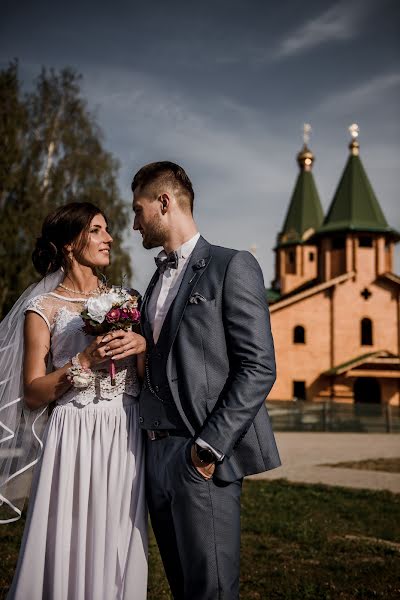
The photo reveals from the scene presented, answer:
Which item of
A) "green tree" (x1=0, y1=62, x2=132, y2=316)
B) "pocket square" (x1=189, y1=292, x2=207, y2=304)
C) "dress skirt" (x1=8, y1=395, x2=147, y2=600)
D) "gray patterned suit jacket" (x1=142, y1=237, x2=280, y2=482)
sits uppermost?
"green tree" (x1=0, y1=62, x2=132, y2=316)

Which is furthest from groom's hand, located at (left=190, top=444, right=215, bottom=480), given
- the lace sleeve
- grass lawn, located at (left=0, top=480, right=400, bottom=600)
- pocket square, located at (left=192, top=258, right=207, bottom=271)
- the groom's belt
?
grass lawn, located at (left=0, top=480, right=400, bottom=600)

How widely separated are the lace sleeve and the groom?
2.43 ft

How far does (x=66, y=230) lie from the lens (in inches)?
172

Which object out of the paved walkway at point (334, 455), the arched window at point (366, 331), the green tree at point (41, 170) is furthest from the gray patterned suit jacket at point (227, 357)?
the arched window at point (366, 331)

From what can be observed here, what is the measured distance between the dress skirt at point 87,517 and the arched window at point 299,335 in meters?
34.9

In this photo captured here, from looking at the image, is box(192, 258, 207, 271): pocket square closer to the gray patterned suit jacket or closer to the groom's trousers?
the gray patterned suit jacket

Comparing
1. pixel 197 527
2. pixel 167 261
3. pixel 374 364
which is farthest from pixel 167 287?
pixel 374 364

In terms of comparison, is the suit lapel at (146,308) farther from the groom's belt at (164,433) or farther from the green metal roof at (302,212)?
the green metal roof at (302,212)

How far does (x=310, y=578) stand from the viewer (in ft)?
20.4

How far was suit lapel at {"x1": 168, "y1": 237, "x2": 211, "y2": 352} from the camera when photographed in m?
3.52

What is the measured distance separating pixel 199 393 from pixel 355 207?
1535 inches

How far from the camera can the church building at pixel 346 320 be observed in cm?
3653

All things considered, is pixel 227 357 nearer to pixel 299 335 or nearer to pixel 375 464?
pixel 375 464

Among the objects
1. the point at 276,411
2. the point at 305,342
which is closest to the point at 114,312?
the point at 276,411
